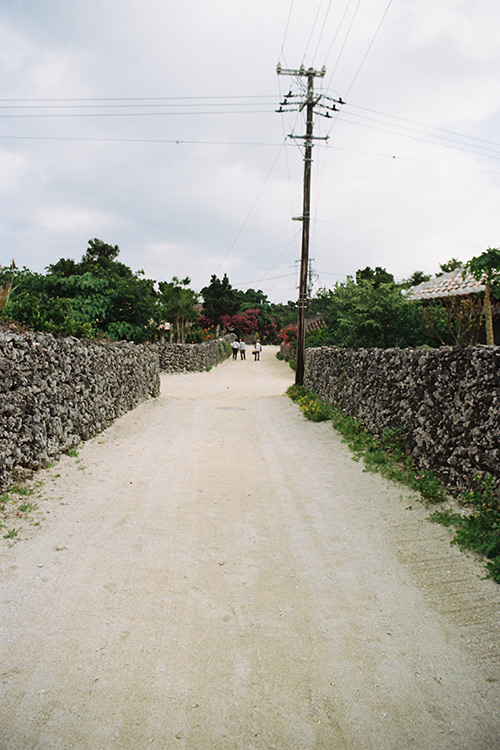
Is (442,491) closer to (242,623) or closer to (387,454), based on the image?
(387,454)

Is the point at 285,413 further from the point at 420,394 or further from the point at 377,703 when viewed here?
the point at 377,703

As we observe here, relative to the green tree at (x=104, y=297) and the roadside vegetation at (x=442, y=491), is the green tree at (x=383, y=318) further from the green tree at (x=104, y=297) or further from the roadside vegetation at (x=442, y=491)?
the green tree at (x=104, y=297)

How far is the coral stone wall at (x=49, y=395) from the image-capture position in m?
5.82

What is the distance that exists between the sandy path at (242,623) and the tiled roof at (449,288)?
7.82 metres

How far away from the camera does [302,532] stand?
5.20m

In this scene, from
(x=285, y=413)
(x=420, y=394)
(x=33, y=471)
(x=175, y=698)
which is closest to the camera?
(x=175, y=698)

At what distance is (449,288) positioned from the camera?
13.1 metres

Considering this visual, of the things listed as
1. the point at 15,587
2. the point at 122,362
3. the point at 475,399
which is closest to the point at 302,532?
→ the point at 475,399

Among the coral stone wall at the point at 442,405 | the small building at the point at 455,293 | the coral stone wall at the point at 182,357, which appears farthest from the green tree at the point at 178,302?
the coral stone wall at the point at 442,405

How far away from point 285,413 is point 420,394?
21.6ft

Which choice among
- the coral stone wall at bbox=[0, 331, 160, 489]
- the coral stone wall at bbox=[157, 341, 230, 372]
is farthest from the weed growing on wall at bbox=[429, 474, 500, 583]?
the coral stone wall at bbox=[157, 341, 230, 372]

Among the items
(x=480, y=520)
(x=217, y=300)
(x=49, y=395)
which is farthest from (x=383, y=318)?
(x=217, y=300)

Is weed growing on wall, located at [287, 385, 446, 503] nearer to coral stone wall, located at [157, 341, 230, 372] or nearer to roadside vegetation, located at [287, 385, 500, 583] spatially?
roadside vegetation, located at [287, 385, 500, 583]

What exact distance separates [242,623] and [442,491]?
3.28m
